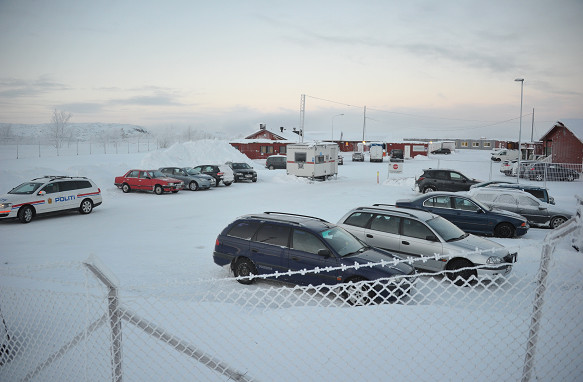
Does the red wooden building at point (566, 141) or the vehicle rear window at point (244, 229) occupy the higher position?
the red wooden building at point (566, 141)

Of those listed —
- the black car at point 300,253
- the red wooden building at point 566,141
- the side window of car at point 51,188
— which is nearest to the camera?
the black car at point 300,253

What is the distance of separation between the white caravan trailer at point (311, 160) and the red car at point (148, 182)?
10.8m

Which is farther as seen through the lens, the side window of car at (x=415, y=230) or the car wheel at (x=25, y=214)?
the car wheel at (x=25, y=214)

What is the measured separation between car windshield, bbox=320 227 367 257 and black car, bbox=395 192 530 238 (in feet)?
18.9

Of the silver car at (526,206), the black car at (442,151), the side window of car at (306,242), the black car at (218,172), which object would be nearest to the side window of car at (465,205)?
the silver car at (526,206)

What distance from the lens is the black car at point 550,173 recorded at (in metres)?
31.8

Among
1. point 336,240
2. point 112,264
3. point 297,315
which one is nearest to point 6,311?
point 112,264

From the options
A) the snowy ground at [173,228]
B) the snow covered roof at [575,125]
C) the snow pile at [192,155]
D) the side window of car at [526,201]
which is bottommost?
the snowy ground at [173,228]

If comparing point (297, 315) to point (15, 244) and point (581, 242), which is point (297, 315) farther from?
point (15, 244)

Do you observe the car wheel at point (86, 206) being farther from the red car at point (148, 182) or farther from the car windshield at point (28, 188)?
the red car at point (148, 182)

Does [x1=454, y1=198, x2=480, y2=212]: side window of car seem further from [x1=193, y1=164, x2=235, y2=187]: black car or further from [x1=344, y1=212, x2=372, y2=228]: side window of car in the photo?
[x1=193, y1=164, x2=235, y2=187]: black car

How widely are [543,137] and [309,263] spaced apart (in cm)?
4577

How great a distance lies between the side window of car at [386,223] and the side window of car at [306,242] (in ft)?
8.10

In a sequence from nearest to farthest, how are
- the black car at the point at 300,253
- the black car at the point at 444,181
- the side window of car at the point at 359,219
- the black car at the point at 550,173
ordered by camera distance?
the black car at the point at 300,253
the side window of car at the point at 359,219
the black car at the point at 444,181
the black car at the point at 550,173
